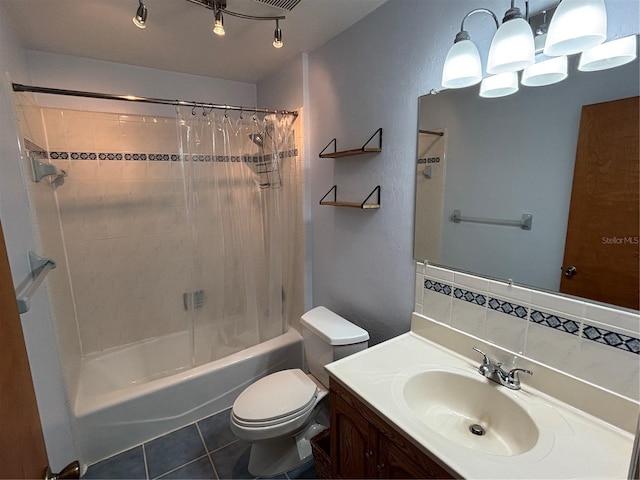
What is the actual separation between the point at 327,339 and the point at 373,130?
3.77 ft

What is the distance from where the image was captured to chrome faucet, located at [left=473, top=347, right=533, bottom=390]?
1.08m

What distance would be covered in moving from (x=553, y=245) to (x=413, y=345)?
0.68 meters

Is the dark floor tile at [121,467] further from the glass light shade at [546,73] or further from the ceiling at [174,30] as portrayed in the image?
the glass light shade at [546,73]

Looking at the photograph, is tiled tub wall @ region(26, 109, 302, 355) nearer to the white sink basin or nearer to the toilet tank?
the toilet tank

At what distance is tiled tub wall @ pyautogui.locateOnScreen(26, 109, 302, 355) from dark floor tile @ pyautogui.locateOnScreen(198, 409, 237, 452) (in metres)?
0.66

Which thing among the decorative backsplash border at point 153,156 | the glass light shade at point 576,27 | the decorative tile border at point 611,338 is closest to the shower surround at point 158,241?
the decorative backsplash border at point 153,156

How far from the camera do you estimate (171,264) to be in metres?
2.47

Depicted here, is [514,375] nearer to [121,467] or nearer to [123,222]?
[121,467]

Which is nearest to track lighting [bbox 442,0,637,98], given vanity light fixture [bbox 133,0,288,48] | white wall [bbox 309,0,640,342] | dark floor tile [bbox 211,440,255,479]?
white wall [bbox 309,0,640,342]

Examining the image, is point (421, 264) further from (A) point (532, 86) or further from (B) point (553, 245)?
(A) point (532, 86)

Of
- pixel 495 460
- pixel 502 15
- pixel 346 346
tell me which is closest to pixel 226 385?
pixel 346 346

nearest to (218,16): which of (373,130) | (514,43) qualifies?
(373,130)

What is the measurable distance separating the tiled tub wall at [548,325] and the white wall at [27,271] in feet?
5.25

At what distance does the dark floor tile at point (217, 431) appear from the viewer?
1.81 m
